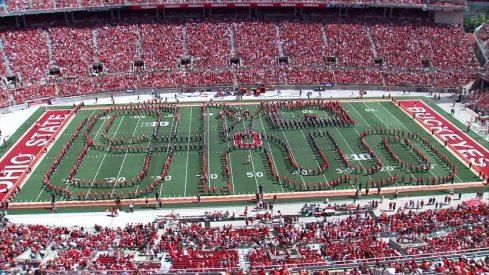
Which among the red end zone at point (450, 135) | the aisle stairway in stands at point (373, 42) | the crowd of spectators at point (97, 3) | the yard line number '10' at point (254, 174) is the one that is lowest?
the red end zone at point (450, 135)

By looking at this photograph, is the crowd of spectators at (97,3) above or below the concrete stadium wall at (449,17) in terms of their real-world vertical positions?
above

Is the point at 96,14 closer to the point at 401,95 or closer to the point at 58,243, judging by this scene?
the point at 401,95

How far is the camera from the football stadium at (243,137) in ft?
66.2

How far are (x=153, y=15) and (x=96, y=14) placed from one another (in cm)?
564

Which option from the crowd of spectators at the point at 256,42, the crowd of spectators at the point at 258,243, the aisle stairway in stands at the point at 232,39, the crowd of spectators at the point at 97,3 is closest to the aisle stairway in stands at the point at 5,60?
the crowd of spectators at the point at 97,3

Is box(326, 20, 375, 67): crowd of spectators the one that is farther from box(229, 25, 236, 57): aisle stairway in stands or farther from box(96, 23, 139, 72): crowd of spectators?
box(96, 23, 139, 72): crowd of spectators

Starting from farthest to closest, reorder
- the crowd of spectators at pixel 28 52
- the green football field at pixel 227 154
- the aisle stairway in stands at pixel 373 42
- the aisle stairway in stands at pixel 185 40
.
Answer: the aisle stairway in stands at pixel 185 40 → the aisle stairway in stands at pixel 373 42 → the crowd of spectators at pixel 28 52 → the green football field at pixel 227 154

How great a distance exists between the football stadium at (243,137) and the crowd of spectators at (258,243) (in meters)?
0.11

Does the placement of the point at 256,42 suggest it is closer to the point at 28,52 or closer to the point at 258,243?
the point at 28,52

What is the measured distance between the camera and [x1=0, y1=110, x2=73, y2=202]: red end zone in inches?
1155

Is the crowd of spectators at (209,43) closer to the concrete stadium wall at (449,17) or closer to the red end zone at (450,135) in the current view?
the red end zone at (450,135)

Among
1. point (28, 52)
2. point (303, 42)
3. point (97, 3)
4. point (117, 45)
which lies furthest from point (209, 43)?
point (28, 52)

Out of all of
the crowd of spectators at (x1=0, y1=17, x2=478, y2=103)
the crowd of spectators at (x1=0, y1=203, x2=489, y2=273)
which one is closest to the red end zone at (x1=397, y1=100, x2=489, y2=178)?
the crowd of spectators at (x1=0, y1=17, x2=478, y2=103)

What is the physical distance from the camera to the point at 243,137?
3506cm
